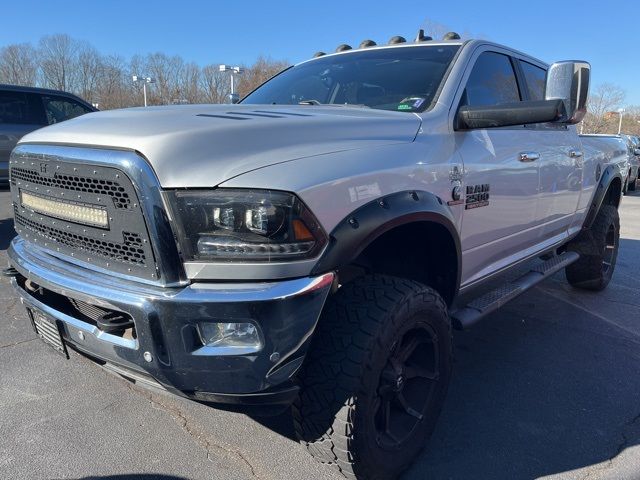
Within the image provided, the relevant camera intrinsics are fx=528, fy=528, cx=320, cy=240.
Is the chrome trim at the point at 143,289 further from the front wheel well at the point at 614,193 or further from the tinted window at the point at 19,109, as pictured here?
the tinted window at the point at 19,109

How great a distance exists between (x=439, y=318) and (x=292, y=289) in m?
0.94

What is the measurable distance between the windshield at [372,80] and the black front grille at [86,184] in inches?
61.2

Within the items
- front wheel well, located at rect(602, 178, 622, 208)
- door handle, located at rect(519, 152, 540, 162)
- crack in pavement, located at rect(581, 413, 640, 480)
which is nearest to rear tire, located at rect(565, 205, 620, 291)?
front wheel well, located at rect(602, 178, 622, 208)

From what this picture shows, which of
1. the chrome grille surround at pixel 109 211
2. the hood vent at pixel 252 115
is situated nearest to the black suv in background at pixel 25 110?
the chrome grille surround at pixel 109 211

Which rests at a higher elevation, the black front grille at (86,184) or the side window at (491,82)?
the side window at (491,82)

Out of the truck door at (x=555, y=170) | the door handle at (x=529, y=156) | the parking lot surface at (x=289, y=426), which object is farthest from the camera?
the truck door at (x=555, y=170)

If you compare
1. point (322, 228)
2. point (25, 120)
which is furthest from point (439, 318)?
point (25, 120)

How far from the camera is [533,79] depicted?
4.14m

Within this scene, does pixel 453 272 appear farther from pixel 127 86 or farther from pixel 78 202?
pixel 127 86

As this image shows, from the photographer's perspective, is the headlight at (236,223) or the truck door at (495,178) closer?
the headlight at (236,223)

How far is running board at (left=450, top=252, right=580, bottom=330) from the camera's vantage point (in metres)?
2.86

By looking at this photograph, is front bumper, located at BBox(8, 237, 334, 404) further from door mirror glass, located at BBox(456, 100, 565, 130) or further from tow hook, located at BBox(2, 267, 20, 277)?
door mirror glass, located at BBox(456, 100, 565, 130)

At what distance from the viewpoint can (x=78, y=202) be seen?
208 cm

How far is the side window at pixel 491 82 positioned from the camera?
3137mm
